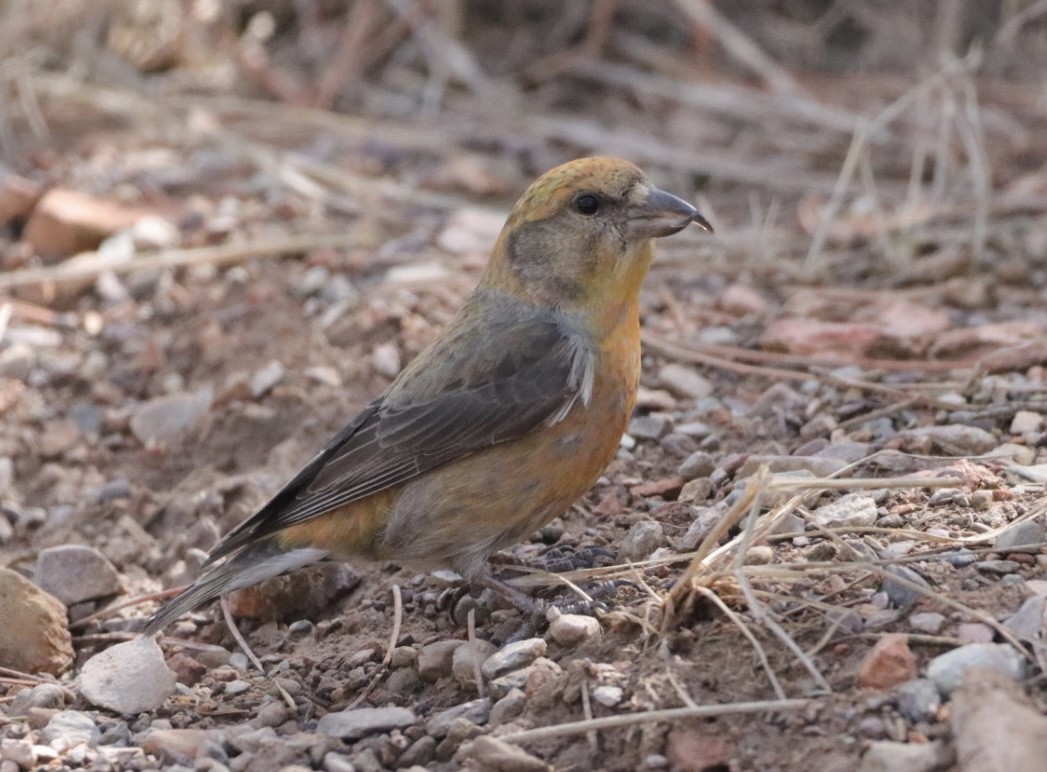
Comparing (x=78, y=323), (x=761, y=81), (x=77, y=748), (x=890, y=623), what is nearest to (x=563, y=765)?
(x=890, y=623)

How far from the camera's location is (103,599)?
182 inches

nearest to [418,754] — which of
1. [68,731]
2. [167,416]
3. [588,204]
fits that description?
[68,731]

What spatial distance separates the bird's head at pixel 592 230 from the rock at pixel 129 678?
1591mm

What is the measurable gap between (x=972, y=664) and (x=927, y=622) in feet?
0.76

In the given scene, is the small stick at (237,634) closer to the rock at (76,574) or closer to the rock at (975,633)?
the rock at (76,574)

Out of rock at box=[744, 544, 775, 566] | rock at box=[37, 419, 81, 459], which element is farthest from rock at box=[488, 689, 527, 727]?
rock at box=[37, 419, 81, 459]

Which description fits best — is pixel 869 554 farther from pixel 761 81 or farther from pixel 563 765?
pixel 761 81

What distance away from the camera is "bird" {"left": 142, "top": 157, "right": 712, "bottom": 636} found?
4156mm

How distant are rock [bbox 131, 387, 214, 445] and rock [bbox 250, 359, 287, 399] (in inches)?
8.0

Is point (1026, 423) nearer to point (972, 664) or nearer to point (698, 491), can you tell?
point (698, 491)

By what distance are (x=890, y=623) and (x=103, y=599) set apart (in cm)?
261

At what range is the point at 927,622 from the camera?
3.20 m

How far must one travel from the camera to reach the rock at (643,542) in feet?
13.5

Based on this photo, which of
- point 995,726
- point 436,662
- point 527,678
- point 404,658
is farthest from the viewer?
point 404,658
